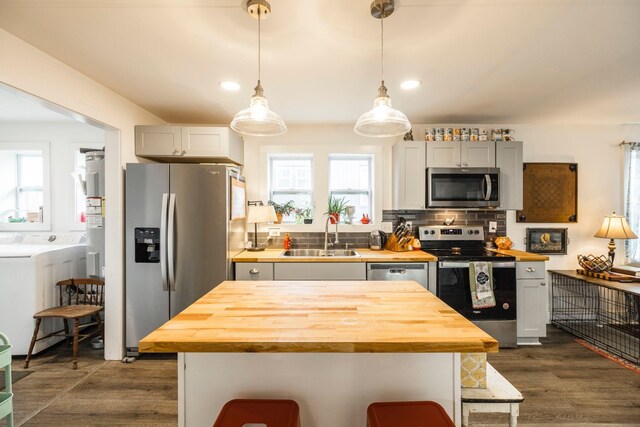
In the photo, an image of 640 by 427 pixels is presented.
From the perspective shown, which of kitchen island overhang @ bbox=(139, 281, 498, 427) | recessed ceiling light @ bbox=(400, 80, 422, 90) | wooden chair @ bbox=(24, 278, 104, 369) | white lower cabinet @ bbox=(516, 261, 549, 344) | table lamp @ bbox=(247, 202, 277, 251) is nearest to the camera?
kitchen island overhang @ bbox=(139, 281, 498, 427)

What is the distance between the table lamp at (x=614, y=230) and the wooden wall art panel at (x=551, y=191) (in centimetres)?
29

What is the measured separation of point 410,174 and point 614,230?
2.32m

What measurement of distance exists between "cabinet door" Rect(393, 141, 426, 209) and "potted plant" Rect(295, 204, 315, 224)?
1.06 meters

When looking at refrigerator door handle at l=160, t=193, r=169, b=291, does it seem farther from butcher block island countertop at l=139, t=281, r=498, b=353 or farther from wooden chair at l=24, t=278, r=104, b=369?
butcher block island countertop at l=139, t=281, r=498, b=353

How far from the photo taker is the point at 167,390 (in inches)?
91.7

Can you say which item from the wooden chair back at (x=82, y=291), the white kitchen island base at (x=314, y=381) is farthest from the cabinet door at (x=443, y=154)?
the wooden chair back at (x=82, y=291)

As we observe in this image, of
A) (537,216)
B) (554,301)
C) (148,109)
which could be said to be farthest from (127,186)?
(554,301)

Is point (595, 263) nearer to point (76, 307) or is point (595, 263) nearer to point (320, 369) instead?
point (320, 369)

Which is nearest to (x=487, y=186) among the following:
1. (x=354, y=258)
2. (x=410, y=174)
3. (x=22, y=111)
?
(x=410, y=174)

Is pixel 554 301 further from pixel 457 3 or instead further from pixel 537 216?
pixel 457 3

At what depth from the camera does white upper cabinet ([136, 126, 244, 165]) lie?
3078mm

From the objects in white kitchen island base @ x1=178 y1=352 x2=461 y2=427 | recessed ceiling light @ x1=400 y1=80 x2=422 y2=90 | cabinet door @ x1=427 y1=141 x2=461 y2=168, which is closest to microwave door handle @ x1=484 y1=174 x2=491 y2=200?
cabinet door @ x1=427 y1=141 x2=461 y2=168

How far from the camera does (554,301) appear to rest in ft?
11.9

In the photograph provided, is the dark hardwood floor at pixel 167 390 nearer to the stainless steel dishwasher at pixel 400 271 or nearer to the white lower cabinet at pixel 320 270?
the stainless steel dishwasher at pixel 400 271
